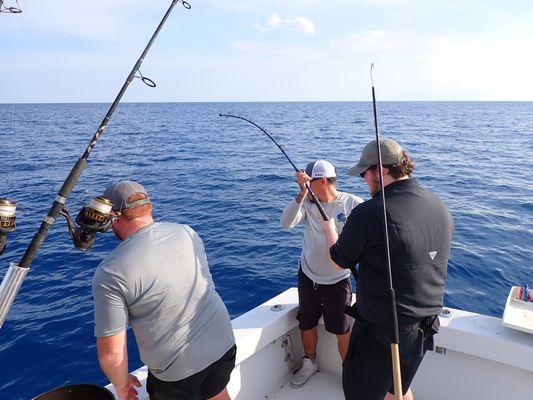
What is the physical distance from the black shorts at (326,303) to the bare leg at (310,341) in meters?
0.09

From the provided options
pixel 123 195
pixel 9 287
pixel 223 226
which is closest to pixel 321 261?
pixel 123 195

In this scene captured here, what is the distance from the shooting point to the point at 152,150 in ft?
66.5

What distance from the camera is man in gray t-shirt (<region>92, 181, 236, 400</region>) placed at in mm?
1638

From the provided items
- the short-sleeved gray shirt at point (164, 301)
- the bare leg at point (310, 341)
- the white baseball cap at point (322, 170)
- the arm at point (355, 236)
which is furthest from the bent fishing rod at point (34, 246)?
the bare leg at point (310, 341)

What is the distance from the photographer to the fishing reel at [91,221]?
1645 mm

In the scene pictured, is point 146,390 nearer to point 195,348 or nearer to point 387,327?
point 195,348

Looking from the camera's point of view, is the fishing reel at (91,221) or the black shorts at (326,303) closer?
the fishing reel at (91,221)

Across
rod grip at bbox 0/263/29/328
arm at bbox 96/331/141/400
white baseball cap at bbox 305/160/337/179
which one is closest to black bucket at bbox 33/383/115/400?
arm at bbox 96/331/141/400

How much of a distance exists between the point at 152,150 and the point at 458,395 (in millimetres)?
19151

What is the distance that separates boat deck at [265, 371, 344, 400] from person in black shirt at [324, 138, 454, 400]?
1.04 meters

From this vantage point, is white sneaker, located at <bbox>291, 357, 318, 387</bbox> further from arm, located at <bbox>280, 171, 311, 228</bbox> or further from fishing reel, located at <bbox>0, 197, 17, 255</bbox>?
fishing reel, located at <bbox>0, 197, 17, 255</bbox>

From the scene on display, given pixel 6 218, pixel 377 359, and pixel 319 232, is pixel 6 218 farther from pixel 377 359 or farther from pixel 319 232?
pixel 319 232

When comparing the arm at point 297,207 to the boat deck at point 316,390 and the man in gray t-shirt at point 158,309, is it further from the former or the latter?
the boat deck at point 316,390

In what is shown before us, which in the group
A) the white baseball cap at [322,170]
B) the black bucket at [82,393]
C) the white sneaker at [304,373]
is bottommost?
the white sneaker at [304,373]
